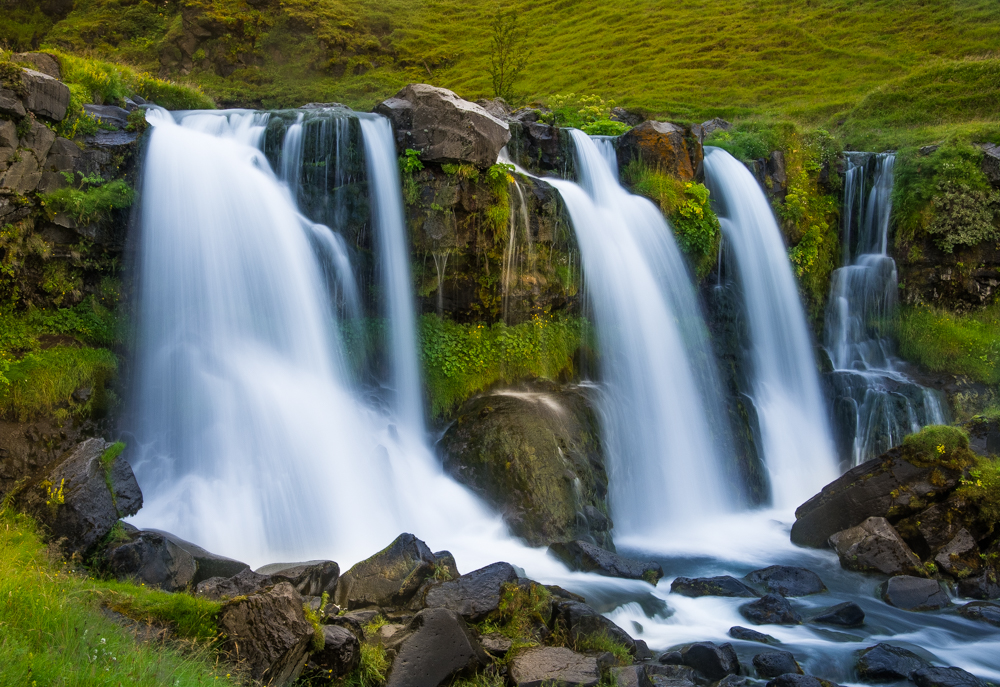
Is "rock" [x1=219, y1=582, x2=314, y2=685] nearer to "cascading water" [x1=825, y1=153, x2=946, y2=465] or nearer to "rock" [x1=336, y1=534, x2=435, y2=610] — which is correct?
"rock" [x1=336, y1=534, x2=435, y2=610]

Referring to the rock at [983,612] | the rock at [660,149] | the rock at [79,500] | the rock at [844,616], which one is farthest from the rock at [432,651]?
the rock at [660,149]

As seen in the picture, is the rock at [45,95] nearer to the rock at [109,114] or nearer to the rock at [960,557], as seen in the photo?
the rock at [109,114]

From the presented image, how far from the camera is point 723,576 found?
8.26 metres

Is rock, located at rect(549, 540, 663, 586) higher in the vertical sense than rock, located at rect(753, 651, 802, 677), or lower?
higher

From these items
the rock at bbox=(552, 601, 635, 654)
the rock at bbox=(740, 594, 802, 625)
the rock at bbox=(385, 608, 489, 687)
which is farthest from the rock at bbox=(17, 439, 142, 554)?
the rock at bbox=(740, 594, 802, 625)

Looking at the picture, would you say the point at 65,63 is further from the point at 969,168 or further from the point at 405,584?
the point at 969,168

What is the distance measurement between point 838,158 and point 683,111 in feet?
29.3

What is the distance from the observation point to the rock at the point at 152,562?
249 inches

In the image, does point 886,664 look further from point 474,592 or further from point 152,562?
point 152,562

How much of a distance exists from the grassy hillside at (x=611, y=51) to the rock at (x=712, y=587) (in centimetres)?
1866

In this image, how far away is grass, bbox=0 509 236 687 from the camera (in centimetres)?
354

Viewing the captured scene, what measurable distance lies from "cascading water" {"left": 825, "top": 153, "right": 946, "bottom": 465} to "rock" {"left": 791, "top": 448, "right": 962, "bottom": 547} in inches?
115

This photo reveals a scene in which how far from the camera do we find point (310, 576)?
679 cm

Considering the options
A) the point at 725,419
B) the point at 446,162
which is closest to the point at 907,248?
the point at 725,419
